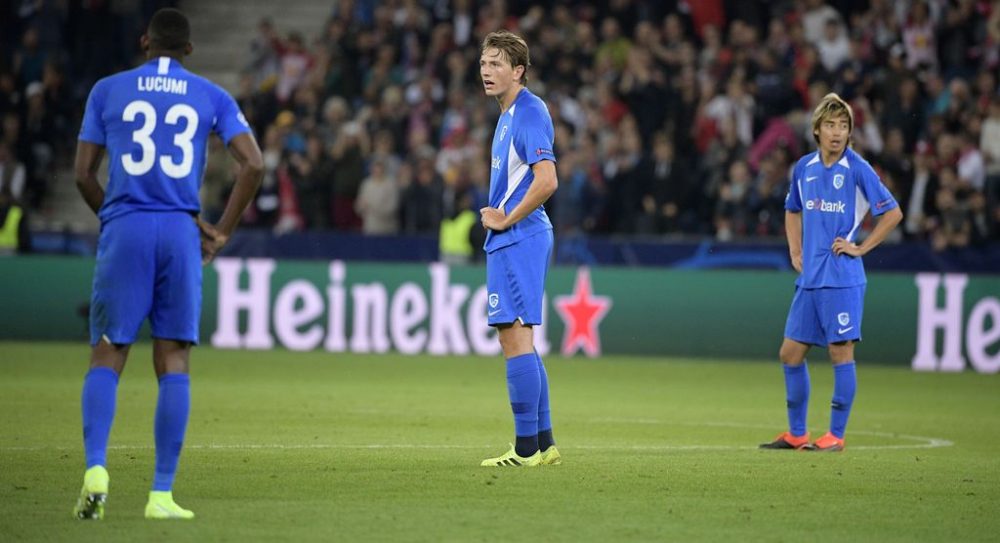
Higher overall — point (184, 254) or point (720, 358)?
point (184, 254)

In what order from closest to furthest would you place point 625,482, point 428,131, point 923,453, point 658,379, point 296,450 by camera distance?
point 625,482
point 296,450
point 923,453
point 658,379
point 428,131

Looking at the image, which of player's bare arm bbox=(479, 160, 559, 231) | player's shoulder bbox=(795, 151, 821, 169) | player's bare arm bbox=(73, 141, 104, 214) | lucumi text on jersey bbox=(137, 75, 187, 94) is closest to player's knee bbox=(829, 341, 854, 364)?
player's shoulder bbox=(795, 151, 821, 169)

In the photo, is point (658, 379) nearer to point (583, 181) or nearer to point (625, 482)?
point (583, 181)

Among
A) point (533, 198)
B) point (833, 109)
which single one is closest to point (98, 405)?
point (533, 198)

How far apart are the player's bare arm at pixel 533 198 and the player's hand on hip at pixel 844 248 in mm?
2721

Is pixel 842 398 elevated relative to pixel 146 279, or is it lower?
lower

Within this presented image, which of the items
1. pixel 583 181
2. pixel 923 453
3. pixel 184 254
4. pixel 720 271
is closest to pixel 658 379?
pixel 720 271

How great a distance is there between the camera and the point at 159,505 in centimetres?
739

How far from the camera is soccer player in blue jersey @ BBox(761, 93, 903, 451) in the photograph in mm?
11453

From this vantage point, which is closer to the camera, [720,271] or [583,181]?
[720,271]

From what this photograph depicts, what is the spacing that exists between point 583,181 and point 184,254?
52.2 ft

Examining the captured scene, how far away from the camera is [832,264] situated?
1150 cm

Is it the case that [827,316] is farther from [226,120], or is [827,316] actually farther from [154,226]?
[154,226]

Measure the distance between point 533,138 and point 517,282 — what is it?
32.9 inches
